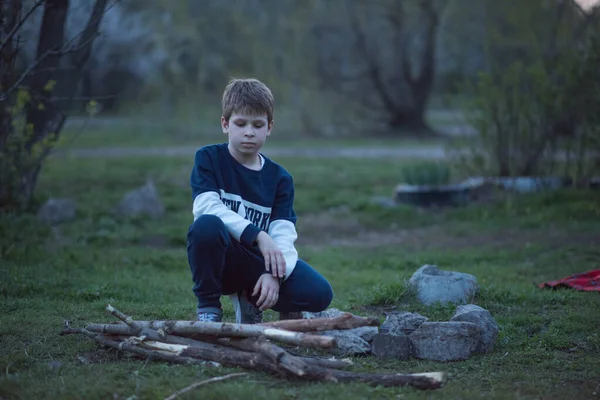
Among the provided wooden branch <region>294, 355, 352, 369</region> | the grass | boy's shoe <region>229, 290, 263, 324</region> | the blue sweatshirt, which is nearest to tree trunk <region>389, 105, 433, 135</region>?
the grass

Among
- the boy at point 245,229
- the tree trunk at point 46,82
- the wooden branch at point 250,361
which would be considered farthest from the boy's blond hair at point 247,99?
the tree trunk at point 46,82

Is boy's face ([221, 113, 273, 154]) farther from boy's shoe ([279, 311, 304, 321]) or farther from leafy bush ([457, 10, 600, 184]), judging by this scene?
leafy bush ([457, 10, 600, 184])

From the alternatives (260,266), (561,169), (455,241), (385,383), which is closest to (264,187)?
(260,266)

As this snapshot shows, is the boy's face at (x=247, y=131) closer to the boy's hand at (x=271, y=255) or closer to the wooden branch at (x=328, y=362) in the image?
the boy's hand at (x=271, y=255)

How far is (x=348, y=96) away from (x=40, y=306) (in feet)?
58.8

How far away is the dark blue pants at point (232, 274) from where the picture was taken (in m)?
4.24

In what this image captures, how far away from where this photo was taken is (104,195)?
37.2 feet

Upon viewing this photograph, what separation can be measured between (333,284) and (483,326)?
234cm

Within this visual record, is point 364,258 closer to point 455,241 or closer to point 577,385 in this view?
point 455,241

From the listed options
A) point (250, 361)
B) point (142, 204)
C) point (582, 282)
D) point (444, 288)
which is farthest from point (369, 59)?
point (250, 361)

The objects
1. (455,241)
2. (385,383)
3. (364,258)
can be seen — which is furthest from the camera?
(455,241)

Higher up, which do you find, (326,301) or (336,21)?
(336,21)

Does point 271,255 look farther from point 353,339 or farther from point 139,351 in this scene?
point 139,351

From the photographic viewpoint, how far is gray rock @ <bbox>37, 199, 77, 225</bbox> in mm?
9281
